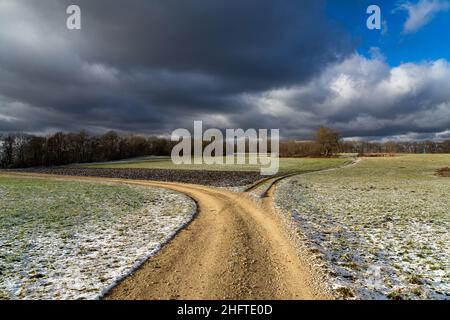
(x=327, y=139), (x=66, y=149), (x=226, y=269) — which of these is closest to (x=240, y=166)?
(x=226, y=269)

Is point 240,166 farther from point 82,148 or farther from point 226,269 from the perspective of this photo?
point 82,148

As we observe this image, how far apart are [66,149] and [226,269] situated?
413 feet

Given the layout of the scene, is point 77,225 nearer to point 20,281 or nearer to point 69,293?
point 20,281

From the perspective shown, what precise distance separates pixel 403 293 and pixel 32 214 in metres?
18.8

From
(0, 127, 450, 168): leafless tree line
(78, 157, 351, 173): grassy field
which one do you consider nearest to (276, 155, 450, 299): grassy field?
(78, 157, 351, 173): grassy field

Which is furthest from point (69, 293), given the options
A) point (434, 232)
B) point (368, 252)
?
point (434, 232)

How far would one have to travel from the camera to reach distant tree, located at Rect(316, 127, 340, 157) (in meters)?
132

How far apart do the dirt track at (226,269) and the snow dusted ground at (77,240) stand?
0.77 meters

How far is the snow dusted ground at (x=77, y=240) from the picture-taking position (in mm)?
7734

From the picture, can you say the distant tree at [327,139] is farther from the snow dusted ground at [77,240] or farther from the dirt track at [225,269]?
the dirt track at [225,269]

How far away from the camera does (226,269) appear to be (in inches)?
340

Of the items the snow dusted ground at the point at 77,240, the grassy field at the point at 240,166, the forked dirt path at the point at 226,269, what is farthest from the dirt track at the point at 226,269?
the grassy field at the point at 240,166
